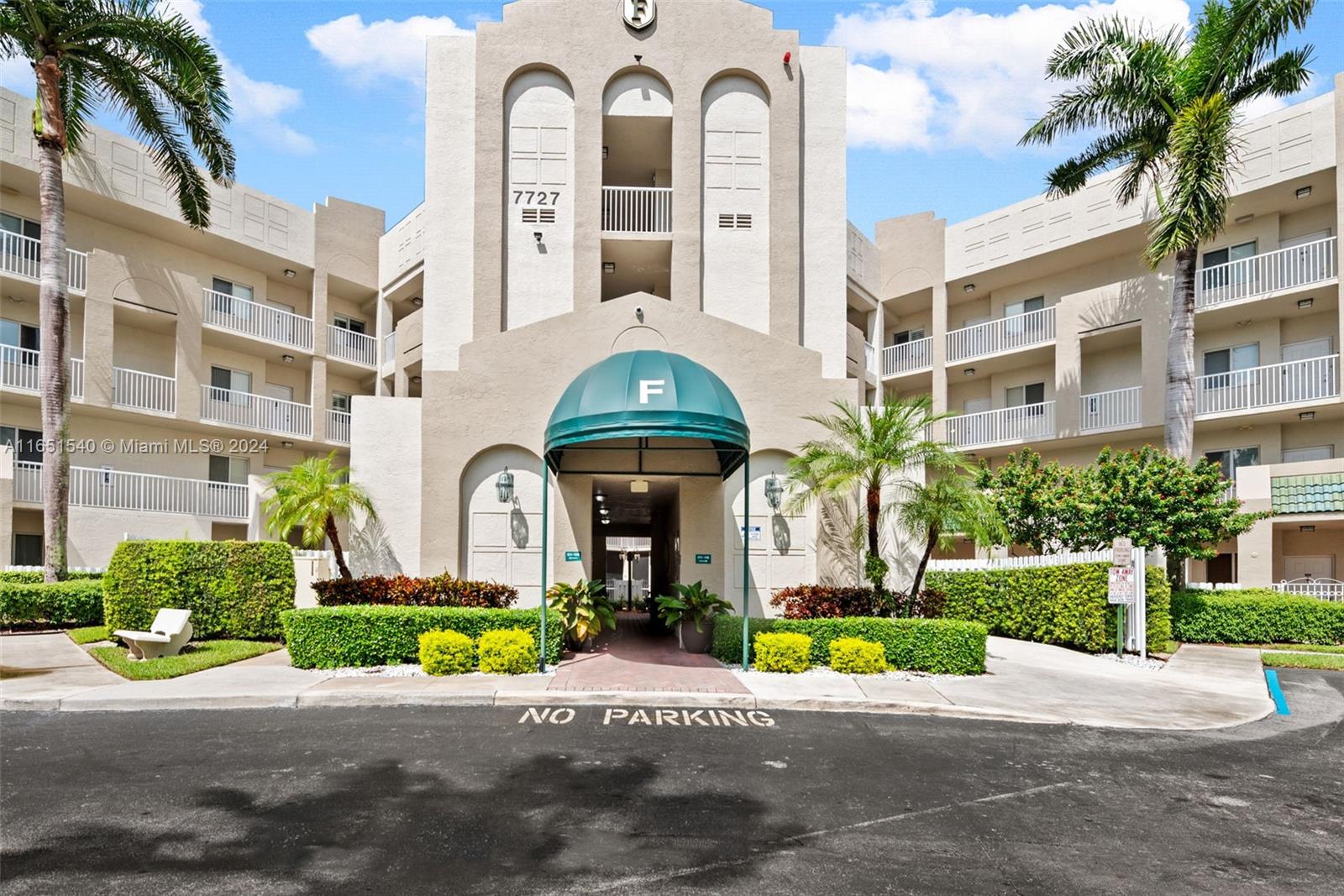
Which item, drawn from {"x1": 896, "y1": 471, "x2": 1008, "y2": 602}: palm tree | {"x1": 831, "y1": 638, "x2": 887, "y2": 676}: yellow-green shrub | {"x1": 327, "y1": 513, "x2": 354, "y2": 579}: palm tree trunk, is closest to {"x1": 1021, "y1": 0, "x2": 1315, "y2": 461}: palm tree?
{"x1": 896, "y1": 471, "x2": 1008, "y2": 602}: palm tree

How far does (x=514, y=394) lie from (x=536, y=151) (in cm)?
919

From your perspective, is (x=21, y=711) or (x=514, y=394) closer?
(x=21, y=711)

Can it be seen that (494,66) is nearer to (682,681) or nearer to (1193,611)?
(682,681)

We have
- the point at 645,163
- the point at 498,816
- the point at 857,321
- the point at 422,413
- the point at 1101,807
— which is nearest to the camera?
the point at 498,816

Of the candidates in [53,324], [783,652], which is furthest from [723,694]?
[53,324]

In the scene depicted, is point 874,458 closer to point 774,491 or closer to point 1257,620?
point 774,491

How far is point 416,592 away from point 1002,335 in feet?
82.5

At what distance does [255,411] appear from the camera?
29.2 m

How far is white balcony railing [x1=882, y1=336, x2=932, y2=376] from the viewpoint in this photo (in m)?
34.1

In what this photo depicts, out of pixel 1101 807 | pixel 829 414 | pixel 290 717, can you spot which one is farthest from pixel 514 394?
pixel 1101 807

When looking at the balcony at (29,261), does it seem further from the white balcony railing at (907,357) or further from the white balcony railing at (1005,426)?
the white balcony railing at (1005,426)

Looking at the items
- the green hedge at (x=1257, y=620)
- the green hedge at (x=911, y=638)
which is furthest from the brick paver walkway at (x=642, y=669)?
the green hedge at (x=1257, y=620)

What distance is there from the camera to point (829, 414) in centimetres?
1778

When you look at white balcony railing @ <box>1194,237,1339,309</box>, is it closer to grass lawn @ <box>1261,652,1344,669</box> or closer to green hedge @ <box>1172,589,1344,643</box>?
green hedge @ <box>1172,589,1344,643</box>
